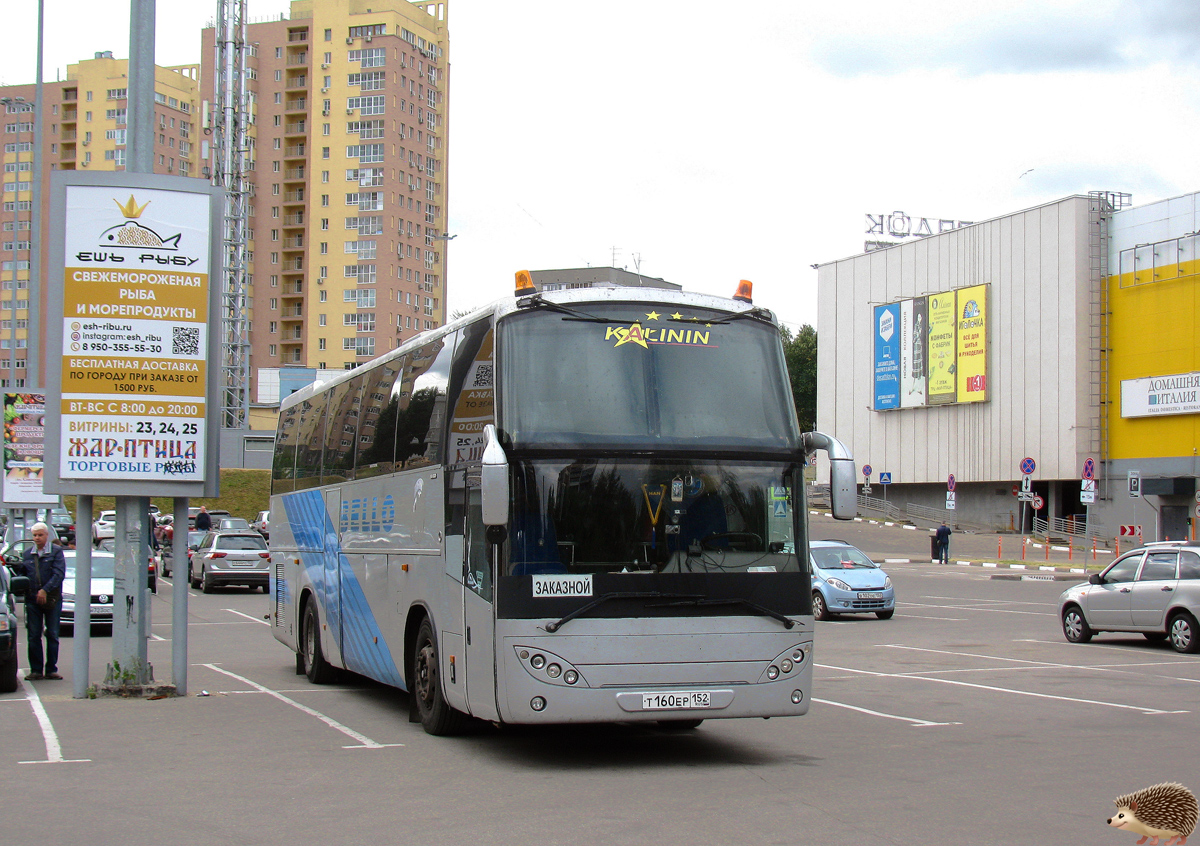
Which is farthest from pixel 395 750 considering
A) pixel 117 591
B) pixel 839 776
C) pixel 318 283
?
pixel 318 283

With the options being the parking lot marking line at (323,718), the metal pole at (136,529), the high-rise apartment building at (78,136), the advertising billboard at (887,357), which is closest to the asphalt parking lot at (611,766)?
the parking lot marking line at (323,718)

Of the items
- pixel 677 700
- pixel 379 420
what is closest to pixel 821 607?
pixel 379 420

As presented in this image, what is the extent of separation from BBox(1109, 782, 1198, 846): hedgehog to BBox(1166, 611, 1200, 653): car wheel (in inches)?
564

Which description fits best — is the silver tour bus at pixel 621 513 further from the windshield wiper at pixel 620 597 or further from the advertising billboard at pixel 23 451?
the advertising billboard at pixel 23 451

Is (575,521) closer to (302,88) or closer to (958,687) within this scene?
(958,687)

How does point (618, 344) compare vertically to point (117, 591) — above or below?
above

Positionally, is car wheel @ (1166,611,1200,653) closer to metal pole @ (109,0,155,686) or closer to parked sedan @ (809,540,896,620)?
parked sedan @ (809,540,896,620)

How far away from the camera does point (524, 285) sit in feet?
30.9

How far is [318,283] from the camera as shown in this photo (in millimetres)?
107250

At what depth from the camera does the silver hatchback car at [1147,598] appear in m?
18.1

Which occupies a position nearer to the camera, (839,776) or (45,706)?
(839,776)

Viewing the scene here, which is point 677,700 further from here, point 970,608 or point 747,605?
point 970,608

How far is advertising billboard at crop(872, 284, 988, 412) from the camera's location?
67.1 m

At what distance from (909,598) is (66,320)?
76.7 feet
